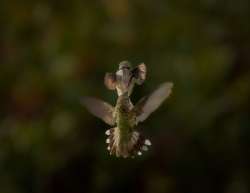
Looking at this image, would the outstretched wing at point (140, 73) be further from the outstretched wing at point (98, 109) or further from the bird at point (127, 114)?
the outstretched wing at point (98, 109)

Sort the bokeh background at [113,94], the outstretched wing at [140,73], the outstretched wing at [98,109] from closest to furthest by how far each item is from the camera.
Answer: the outstretched wing at [140,73] → the outstretched wing at [98,109] → the bokeh background at [113,94]

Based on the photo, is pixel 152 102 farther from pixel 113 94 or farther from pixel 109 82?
pixel 113 94

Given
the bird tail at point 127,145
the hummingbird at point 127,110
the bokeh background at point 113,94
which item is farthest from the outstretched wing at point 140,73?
the bokeh background at point 113,94

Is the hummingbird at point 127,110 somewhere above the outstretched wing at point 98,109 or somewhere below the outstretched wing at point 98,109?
below

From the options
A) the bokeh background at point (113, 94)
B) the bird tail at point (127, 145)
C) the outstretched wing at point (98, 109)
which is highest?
the bokeh background at point (113, 94)

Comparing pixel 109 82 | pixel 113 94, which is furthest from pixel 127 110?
pixel 113 94

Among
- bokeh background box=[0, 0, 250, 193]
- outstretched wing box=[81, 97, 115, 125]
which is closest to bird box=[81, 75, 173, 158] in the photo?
outstretched wing box=[81, 97, 115, 125]

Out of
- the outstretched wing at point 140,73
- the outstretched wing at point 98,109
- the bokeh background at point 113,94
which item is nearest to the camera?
the outstretched wing at point 140,73

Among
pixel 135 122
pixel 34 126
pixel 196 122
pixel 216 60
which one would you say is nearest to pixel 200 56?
pixel 216 60

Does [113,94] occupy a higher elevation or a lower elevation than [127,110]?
higher
